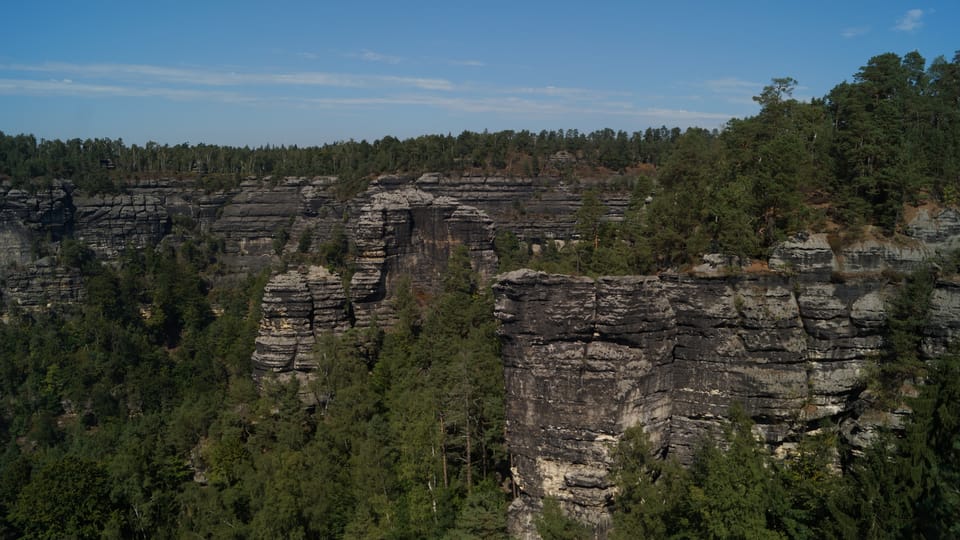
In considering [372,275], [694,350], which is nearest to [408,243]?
[372,275]

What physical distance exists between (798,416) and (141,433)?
1735 inches

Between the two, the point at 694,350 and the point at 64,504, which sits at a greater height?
the point at 694,350

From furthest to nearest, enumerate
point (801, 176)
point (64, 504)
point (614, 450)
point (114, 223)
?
point (114, 223) → point (64, 504) → point (801, 176) → point (614, 450)

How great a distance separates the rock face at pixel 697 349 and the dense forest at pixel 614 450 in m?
1.06

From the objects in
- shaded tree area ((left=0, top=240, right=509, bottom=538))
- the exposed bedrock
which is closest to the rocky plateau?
shaded tree area ((left=0, top=240, right=509, bottom=538))

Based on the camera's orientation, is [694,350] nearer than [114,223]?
Yes

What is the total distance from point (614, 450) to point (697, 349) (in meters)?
5.39

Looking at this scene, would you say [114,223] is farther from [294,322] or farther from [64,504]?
[64,504]

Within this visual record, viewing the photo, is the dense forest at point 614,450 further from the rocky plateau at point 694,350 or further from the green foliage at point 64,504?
the rocky plateau at point 694,350

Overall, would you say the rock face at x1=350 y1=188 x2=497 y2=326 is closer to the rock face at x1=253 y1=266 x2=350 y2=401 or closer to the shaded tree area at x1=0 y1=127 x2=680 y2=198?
the rock face at x1=253 y1=266 x2=350 y2=401

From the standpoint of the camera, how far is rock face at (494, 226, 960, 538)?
90.1 feet

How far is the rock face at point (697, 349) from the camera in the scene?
90.1 feet

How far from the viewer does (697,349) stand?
92.9 feet

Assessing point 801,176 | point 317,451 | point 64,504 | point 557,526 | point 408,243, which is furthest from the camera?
point 408,243
